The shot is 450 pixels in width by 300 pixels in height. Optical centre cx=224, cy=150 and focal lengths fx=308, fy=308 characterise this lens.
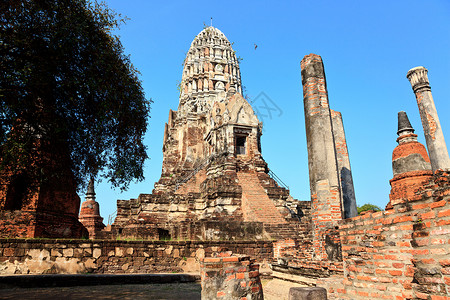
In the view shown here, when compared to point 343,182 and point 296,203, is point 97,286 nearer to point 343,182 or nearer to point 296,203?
point 343,182

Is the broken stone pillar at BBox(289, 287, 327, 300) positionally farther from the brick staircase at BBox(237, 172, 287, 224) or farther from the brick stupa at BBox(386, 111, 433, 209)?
the brick staircase at BBox(237, 172, 287, 224)

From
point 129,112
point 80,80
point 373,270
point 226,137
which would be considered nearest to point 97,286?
point 129,112

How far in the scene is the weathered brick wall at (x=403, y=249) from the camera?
3.20 metres

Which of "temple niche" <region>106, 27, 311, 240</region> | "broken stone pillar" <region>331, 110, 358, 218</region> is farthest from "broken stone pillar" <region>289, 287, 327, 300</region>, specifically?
"temple niche" <region>106, 27, 311, 240</region>

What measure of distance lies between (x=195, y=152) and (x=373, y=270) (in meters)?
20.2

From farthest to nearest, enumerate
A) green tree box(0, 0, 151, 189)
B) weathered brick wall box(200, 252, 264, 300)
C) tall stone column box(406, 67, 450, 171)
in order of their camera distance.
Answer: tall stone column box(406, 67, 450, 171) → green tree box(0, 0, 151, 189) → weathered brick wall box(200, 252, 264, 300)

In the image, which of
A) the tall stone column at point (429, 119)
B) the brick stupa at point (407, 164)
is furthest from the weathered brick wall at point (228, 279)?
the tall stone column at point (429, 119)

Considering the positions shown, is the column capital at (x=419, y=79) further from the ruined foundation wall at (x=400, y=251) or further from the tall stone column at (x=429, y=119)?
the ruined foundation wall at (x=400, y=251)

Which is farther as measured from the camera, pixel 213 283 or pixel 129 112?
pixel 129 112

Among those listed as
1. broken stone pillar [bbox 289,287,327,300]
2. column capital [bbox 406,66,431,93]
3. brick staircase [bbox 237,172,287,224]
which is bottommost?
broken stone pillar [bbox 289,287,327,300]

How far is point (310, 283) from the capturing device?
622cm

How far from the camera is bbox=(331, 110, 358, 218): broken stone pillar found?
10.4 metres

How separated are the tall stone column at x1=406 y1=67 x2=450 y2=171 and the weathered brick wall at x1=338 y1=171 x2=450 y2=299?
831 centimetres

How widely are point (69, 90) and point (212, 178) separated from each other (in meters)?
10.9
